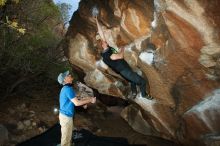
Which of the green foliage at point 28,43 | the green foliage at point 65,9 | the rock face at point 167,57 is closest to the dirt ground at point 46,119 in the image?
the rock face at point 167,57

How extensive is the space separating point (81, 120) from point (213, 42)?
315 inches

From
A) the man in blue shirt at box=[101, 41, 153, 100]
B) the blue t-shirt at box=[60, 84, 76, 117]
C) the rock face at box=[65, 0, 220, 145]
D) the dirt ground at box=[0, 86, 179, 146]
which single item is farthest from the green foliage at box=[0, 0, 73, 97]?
the blue t-shirt at box=[60, 84, 76, 117]

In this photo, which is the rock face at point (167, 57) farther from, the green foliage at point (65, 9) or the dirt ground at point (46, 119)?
the green foliage at point (65, 9)

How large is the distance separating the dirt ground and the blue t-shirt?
347cm

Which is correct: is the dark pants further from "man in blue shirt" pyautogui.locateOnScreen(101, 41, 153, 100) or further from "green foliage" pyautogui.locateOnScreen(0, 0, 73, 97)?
"green foliage" pyautogui.locateOnScreen(0, 0, 73, 97)

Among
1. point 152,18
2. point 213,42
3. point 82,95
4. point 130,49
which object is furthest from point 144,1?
point 82,95

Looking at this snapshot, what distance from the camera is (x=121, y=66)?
1026 cm

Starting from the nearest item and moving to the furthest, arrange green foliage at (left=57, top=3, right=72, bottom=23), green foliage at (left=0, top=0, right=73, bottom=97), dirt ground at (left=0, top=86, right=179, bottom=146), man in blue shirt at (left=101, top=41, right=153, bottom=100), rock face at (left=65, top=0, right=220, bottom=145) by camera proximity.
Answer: rock face at (left=65, top=0, right=220, bottom=145)
man in blue shirt at (left=101, top=41, right=153, bottom=100)
dirt ground at (left=0, top=86, right=179, bottom=146)
green foliage at (left=0, top=0, right=73, bottom=97)
green foliage at (left=57, top=3, right=72, bottom=23)

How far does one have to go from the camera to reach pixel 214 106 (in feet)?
30.3

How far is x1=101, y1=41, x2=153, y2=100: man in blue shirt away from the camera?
10086mm

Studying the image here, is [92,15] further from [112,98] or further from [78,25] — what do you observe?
[112,98]

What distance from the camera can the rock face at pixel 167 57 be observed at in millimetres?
8188

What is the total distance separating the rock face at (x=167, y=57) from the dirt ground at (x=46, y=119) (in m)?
0.70

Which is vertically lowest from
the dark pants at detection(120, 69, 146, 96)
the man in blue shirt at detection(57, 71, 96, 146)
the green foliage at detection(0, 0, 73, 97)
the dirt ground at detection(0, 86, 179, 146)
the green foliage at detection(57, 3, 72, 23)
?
the dirt ground at detection(0, 86, 179, 146)
